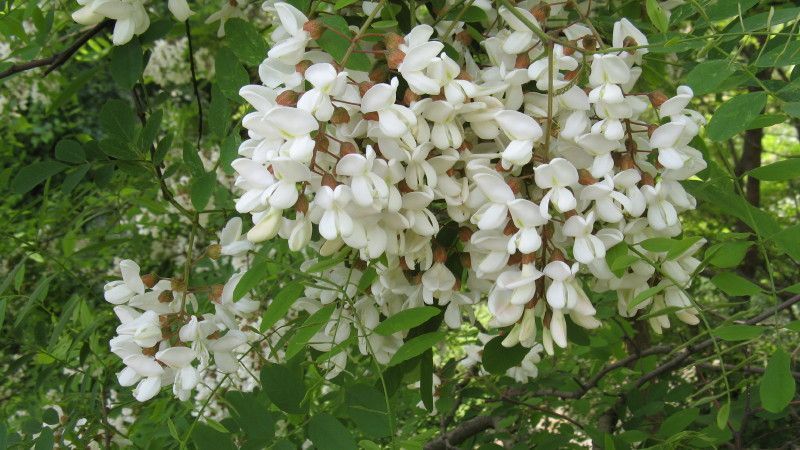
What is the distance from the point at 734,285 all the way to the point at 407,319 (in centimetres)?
33

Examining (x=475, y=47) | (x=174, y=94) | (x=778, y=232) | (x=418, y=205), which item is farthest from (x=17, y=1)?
(x=174, y=94)

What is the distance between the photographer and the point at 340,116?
0.70 meters

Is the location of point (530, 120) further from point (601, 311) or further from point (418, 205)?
point (601, 311)

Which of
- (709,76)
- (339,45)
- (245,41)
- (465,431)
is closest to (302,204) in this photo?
(339,45)

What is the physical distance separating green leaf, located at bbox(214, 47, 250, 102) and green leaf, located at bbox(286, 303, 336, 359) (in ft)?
0.84

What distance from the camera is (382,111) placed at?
68 centimetres

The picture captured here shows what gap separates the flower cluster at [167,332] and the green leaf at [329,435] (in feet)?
0.39

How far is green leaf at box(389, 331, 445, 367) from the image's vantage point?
87cm

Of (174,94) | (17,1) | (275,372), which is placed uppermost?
(17,1)

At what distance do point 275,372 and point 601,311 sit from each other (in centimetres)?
71

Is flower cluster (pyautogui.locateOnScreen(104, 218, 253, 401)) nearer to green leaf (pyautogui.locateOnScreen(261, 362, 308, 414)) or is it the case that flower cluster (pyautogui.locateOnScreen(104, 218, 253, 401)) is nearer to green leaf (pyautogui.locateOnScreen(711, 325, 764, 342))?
green leaf (pyautogui.locateOnScreen(261, 362, 308, 414))

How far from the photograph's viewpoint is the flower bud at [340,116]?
0.70 metres

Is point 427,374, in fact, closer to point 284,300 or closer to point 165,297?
point 284,300

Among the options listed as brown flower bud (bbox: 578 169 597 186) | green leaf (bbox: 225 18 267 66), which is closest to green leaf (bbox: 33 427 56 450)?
green leaf (bbox: 225 18 267 66)
